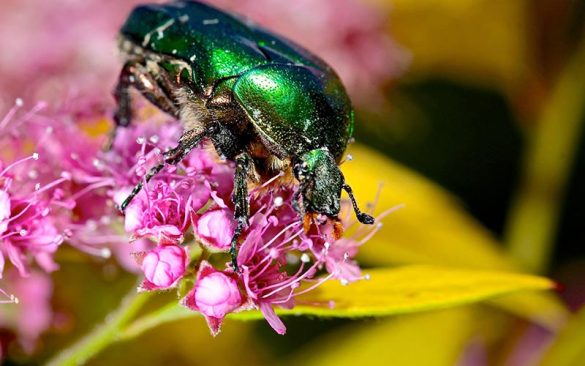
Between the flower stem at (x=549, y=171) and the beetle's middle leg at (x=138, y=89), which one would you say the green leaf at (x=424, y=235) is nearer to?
the flower stem at (x=549, y=171)

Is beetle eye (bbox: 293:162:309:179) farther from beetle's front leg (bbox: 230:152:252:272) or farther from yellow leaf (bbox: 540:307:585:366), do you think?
yellow leaf (bbox: 540:307:585:366)

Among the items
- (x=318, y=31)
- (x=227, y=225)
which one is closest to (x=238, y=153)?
(x=227, y=225)

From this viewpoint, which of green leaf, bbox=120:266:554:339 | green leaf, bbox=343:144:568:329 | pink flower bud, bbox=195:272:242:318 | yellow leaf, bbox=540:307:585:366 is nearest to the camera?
pink flower bud, bbox=195:272:242:318

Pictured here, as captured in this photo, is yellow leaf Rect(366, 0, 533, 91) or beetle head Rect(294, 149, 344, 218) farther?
yellow leaf Rect(366, 0, 533, 91)

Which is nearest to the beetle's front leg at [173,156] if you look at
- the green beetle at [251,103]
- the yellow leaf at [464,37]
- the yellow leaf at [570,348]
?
the green beetle at [251,103]

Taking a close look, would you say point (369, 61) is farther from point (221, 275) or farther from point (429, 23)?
point (221, 275)

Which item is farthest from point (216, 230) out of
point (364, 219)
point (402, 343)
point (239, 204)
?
point (402, 343)

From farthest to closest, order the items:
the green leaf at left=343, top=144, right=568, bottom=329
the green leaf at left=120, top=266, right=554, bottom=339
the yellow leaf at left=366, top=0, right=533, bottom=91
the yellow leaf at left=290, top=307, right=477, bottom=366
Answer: the yellow leaf at left=366, top=0, right=533, bottom=91 < the yellow leaf at left=290, top=307, right=477, bottom=366 < the green leaf at left=343, top=144, right=568, bottom=329 < the green leaf at left=120, top=266, right=554, bottom=339

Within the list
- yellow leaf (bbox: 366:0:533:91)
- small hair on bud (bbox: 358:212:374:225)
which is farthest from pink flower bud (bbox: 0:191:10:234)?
yellow leaf (bbox: 366:0:533:91)

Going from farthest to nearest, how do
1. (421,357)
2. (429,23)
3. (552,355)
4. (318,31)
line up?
1. (429,23)
2. (318,31)
3. (421,357)
4. (552,355)
